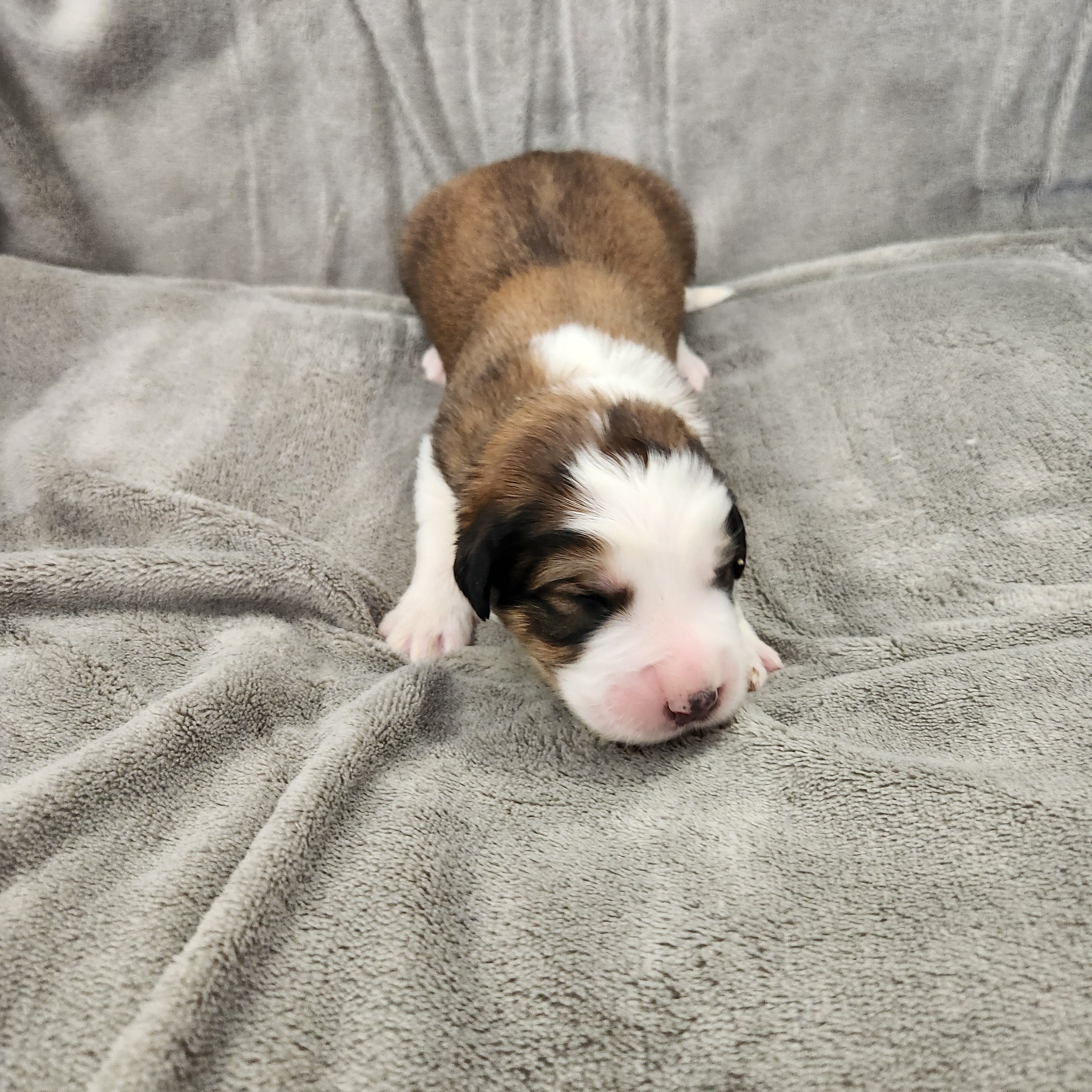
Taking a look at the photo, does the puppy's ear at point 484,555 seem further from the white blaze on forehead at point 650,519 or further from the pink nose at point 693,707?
the pink nose at point 693,707

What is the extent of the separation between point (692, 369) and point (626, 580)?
4.81ft

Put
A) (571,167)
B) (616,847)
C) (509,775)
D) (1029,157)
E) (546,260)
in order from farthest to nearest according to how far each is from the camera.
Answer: (1029,157) → (571,167) → (546,260) → (509,775) → (616,847)

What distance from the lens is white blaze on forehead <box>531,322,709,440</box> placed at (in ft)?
6.54

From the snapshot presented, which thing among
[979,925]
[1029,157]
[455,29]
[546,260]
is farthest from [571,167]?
[979,925]

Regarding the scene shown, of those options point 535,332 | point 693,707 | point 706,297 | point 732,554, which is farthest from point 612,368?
point 706,297

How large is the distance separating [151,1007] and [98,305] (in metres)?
2.53

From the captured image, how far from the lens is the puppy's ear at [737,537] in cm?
167

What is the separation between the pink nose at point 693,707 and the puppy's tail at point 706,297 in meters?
2.02

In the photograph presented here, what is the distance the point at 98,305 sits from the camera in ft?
9.21

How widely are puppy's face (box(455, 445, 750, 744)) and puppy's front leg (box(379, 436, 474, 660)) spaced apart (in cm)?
28

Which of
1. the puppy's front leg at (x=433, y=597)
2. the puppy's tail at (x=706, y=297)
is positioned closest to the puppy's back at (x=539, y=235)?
the puppy's tail at (x=706, y=297)

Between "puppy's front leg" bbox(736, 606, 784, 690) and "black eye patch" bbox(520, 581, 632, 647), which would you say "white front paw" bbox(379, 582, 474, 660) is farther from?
"puppy's front leg" bbox(736, 606, 784, 690)

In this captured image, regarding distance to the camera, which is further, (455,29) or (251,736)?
→ (455,29)

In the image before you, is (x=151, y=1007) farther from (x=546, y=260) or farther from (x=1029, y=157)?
(x=1029, y=157)
